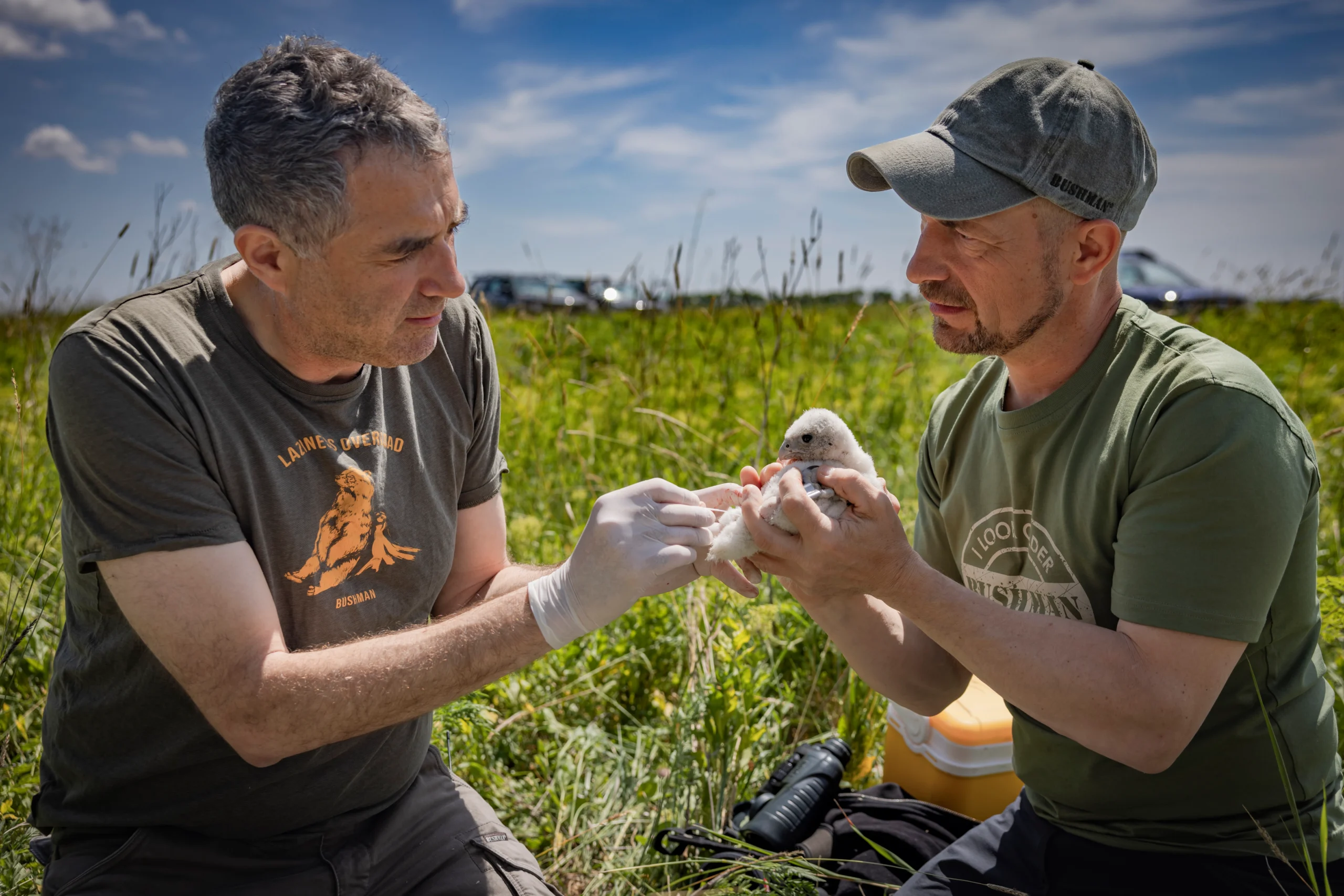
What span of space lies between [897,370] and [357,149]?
279 cm

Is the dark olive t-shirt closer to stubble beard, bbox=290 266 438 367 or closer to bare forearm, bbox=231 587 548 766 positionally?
stubble beard, bbox=290 266 438 367

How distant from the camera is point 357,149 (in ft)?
6.79

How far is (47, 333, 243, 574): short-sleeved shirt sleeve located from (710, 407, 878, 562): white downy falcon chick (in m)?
1.17

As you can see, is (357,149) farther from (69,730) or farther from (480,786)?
(480,786)

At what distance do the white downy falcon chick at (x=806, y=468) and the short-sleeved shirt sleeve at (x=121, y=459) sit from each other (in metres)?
1.17

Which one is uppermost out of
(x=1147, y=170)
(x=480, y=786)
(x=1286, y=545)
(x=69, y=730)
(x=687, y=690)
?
(x=1147, y=170)

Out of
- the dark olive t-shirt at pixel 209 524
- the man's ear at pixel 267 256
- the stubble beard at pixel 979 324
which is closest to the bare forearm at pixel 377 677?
the dark olive t-shirt at pixel 209 524

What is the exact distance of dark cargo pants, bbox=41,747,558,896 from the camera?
6.74 feet

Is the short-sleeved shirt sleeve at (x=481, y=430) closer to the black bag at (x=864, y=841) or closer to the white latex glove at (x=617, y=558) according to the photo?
the white latex glove at (x=617, y=558)

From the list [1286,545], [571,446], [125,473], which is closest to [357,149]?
[125,473]

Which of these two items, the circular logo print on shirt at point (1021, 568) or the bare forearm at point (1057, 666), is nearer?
the bare forearm at point (1057, 666)

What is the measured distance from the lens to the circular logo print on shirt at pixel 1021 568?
217cm

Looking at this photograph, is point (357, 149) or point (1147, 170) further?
point (1147, 170)

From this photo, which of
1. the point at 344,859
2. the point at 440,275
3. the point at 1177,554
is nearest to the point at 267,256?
the point at 440,275
